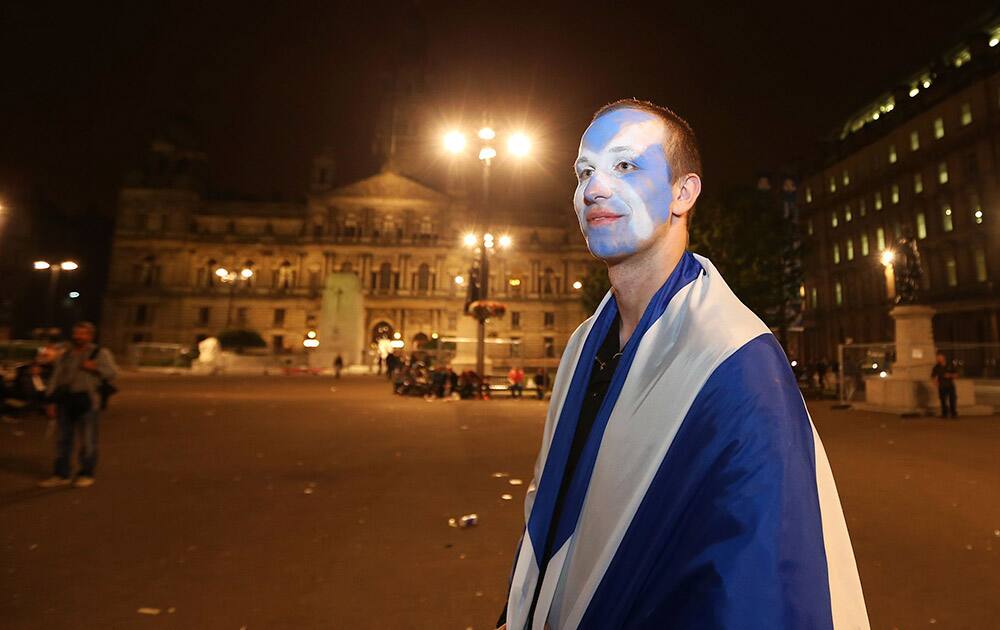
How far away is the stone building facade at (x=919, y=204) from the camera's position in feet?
103

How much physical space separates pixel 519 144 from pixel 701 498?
40.0ft

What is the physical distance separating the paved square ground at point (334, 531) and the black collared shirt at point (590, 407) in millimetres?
1925

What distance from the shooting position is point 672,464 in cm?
97

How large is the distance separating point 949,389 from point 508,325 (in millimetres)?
46517

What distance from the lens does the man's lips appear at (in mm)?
1338

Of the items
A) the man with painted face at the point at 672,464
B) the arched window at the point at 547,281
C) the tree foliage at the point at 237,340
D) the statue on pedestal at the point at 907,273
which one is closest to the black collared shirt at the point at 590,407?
the man with painted face at the point at 672,464

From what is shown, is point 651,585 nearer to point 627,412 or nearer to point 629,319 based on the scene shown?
point 627,412

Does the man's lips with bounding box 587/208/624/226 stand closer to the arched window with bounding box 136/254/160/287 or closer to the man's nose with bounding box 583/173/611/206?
the man's nose with bounding box 583/173/611/206

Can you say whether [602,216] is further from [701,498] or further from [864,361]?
[864,361]

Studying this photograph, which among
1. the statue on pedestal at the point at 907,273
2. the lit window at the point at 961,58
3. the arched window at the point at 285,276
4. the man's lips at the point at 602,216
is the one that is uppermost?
the lit window at the point at 961,58

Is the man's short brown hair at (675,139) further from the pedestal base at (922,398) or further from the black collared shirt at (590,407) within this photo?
the pedestal base at (922,398)

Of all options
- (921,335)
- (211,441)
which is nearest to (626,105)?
(211,441)

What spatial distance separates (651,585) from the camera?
3.09 ft

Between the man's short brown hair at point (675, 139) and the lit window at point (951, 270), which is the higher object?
the lit window at point (951, 270)
